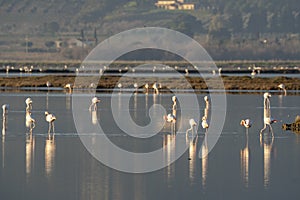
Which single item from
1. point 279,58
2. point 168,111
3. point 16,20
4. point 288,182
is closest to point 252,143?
point 288,182

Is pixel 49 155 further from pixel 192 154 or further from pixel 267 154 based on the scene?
pixel 267 154

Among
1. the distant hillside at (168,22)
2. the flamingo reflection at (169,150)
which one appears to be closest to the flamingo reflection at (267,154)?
the flamingo reflection at (169,150)

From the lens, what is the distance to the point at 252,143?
21438mm

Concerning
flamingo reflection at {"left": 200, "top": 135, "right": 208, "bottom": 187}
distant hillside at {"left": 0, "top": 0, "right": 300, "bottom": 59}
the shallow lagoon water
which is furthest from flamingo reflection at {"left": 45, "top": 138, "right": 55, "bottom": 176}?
distant hillside at {"left": 0, "top": 0, "right": 300, "bottom": 59}

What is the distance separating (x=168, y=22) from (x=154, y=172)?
452ft

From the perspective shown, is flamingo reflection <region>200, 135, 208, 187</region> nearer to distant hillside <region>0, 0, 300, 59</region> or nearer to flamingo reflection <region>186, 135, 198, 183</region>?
flamingo reflection <region>186, 135, 198, 183</region>

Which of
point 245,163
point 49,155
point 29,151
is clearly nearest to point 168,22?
point 29,151

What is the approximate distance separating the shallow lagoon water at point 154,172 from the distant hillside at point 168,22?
4049 inches

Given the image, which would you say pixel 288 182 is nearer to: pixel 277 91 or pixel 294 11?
pixel 277 91

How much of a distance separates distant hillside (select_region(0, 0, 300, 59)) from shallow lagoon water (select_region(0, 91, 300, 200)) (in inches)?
4049

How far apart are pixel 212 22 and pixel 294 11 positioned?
1957 cm

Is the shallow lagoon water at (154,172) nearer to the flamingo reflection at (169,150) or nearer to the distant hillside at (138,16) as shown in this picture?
the flamingo reflection at (169,150)

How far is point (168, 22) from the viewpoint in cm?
15438

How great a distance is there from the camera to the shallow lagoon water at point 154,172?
15367 mm
